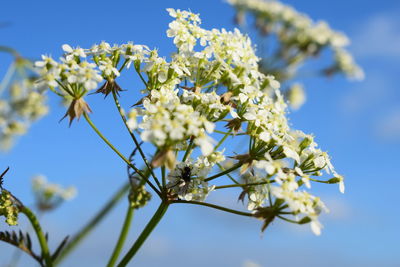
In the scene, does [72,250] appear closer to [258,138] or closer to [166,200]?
[166,200]

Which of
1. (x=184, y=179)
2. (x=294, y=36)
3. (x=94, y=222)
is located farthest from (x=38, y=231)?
(x=294, y=36)

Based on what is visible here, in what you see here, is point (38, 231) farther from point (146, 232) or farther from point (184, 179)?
point (184, 179)

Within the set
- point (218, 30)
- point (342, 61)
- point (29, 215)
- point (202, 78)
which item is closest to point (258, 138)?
point (202, 78)

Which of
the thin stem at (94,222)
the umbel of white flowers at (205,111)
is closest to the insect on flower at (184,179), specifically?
the umbel of white flowers at (205,111)

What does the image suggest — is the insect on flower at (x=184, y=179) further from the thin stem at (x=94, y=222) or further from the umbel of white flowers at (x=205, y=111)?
the thin stem at (x=94, y=222)

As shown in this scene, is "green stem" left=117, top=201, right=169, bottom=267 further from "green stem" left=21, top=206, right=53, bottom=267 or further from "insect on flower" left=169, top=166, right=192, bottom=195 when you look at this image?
"green stem" left=21, top=206, right=53, bottom=267

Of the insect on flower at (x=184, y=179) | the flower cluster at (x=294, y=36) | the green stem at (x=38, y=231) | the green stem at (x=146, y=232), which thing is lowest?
the green stem at (x=38, y=231)

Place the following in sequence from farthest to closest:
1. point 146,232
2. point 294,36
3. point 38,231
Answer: point 294,36, point 146,232, point 38,231
